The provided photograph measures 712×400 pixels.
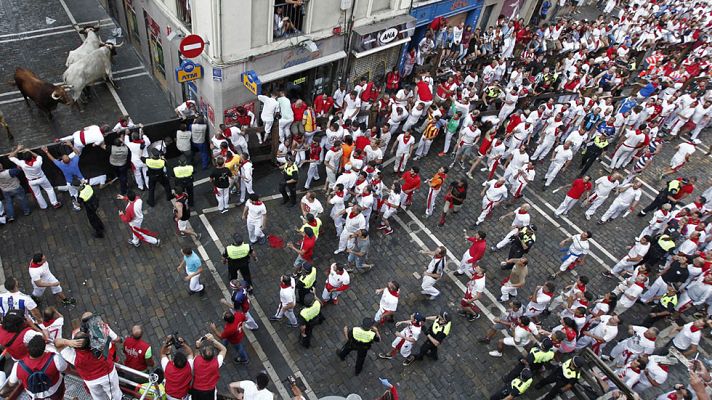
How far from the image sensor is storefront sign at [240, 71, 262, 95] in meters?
13.7

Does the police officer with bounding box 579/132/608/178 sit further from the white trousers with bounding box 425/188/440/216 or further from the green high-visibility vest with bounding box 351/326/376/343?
the green high-visibility vest with bounding box 351/326/376/343

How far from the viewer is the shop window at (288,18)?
13938mm

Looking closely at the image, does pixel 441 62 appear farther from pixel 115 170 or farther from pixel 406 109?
pixel 115 170

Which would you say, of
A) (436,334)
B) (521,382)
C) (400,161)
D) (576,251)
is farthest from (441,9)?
(521,382)

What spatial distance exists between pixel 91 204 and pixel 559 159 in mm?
13231

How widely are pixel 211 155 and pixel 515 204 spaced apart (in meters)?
9.81

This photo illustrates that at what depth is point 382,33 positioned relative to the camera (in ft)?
56.0

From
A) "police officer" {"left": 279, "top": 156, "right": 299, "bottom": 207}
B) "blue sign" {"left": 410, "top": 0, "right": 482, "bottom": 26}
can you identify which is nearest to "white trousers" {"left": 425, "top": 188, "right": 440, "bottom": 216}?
"police officer" {"left": 279, "top": 156, "right": 299, "bottom": 207}

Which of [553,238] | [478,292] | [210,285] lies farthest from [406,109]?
[210,285]

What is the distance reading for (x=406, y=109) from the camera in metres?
16.1

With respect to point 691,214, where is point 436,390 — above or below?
below

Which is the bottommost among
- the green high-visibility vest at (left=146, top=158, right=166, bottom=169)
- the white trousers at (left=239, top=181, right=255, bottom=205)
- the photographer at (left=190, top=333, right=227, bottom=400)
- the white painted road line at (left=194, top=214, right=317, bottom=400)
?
the white painted road line at (left=194, top=214, right=317, bottom=400)

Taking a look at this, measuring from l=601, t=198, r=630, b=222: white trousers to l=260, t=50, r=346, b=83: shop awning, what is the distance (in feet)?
33.1

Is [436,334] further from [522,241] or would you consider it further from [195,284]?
[195,284]
